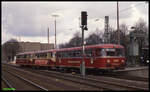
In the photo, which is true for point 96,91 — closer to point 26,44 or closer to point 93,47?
point 93,47

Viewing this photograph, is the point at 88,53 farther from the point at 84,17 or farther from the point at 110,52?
the point at 84,17

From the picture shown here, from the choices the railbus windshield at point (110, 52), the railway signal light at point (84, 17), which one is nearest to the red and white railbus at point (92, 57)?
the railbus windshield at point (110, 52)

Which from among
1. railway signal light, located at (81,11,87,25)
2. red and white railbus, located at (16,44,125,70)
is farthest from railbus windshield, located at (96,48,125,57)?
railway signal light, located at (81,11,87,25)

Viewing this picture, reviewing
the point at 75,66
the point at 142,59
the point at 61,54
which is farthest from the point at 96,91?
the point at 142,59

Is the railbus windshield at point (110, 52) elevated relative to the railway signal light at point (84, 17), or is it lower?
lower

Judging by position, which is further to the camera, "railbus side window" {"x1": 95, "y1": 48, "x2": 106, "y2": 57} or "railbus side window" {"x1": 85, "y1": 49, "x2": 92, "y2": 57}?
"railbus side window" {"x1": 85, "y1": 49, "x2": 92, "y2": 57}

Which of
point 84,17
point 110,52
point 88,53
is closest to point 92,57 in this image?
point 88,53

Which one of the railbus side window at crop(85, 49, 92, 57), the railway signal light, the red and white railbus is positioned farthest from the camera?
the railbus side window at crop(85, 49, 92, 57)

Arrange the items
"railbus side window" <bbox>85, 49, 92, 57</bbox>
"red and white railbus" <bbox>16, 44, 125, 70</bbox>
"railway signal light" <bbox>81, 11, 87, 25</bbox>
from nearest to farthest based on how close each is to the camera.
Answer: "railway signal light" <bbox>81, 11, 87, 25</bbox>
"red and white railbus" <bbox>16, 44, 125, 70</bbox>
"railbus side window" <bbox>85, 49, 92, 57</bbox>

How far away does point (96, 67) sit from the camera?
75.5ft

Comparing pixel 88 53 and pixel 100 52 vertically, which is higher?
pixel 100 52

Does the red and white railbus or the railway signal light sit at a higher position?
the railway signal light

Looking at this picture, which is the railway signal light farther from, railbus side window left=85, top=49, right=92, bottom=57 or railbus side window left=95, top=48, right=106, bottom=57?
railbus side window left=85, top=49, right=92, bottom=57

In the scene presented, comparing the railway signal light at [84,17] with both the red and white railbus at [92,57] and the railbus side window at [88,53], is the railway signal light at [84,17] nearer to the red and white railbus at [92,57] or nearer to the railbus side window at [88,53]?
the red and white railbus at [92,57]
